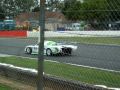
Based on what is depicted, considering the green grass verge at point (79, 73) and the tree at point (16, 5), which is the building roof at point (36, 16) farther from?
the green grass verge at point (79, 73)

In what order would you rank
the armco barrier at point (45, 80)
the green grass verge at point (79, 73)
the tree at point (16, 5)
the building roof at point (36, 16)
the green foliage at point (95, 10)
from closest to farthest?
the green foliage at point (95, 10)
the building roof at point (36, 16)
the armco barrier at point (45, 80)
the tree at point (16, 5)
the green grass verge at point (79, 73)

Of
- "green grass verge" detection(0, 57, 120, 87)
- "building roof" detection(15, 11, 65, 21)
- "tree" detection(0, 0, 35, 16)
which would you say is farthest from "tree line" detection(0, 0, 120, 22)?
"green grass verge" detection(0, 57, 120, 87)

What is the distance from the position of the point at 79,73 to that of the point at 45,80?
84.7 inches

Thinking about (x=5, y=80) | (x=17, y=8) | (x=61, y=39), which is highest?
(x=17, y=8)

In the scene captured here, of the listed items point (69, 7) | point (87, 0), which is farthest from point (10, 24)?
point (87, 0)

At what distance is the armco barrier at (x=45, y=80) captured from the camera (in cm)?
687

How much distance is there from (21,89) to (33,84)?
1.11 feet

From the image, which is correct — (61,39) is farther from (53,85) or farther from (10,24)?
(10,24)

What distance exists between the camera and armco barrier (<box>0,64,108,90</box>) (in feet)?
22.5

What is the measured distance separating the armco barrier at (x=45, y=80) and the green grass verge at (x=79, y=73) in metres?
0.52

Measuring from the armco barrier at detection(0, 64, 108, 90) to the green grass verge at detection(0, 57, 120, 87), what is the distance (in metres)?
0.52

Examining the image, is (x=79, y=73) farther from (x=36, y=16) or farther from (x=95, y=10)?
(x=95, y=10)

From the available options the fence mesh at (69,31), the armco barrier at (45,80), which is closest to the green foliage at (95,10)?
the fence mesh at (69,31)

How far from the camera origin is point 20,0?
7.55m
